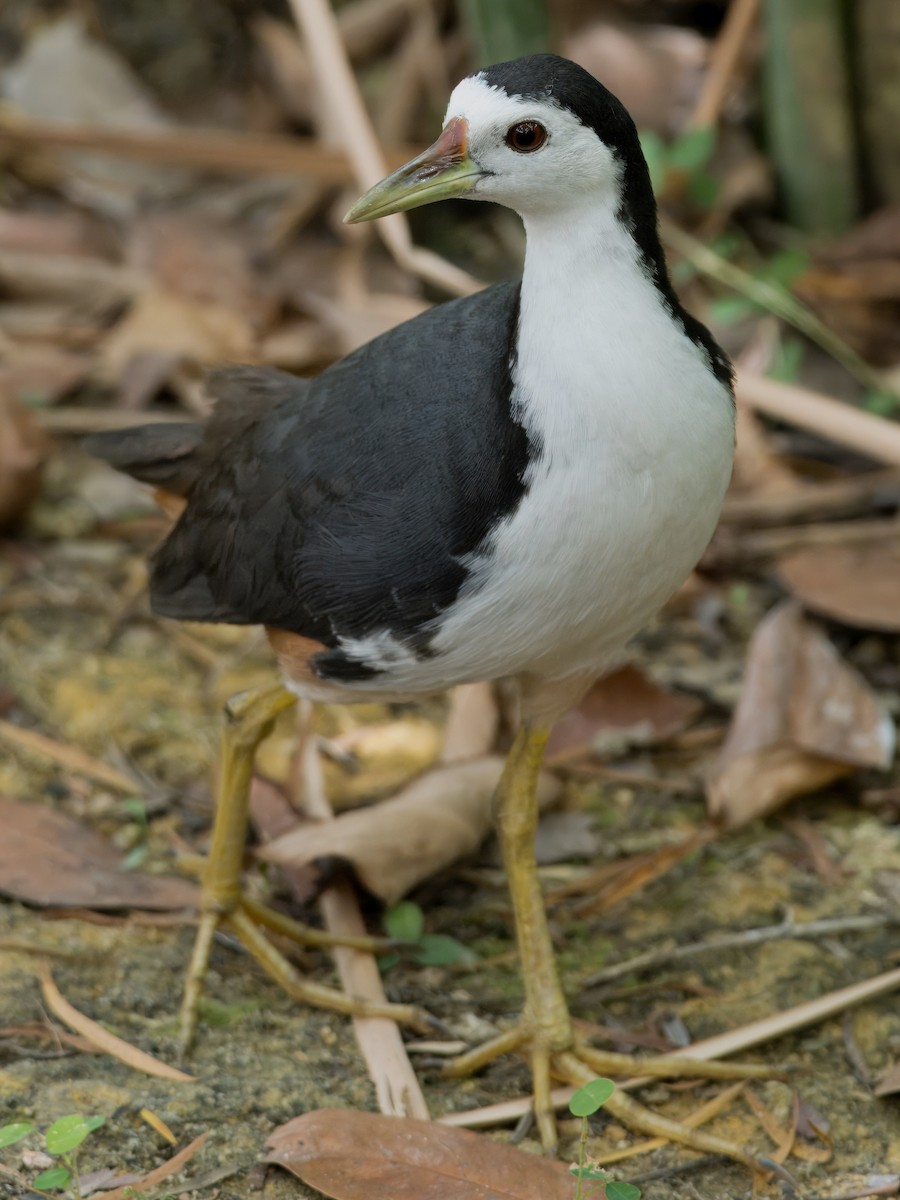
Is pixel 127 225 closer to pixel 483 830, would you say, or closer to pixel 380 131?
pixel 380 131

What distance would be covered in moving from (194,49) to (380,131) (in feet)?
2.98

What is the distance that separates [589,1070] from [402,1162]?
450 mm

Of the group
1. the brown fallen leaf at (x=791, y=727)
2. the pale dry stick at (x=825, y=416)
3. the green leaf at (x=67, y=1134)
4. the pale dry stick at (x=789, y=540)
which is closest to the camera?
the green leaf at (x=67, y=1134)

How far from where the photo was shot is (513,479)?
2439mm

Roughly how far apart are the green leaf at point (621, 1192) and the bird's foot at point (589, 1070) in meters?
0.33

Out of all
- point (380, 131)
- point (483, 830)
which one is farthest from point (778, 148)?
point (483, 830)

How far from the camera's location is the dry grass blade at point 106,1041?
278cm

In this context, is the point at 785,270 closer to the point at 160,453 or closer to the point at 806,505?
the point at 806,505

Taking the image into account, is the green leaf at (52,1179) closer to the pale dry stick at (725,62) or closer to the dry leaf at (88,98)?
the pale dry stick at (725,62)

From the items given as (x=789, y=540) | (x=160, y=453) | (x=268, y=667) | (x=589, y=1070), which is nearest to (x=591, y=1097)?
(x=589, y=1070)

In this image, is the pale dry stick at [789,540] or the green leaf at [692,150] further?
the green leaf at [692,150]

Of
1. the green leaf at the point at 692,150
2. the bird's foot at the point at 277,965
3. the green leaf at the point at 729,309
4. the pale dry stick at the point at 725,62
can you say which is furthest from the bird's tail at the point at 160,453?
the pale dry stick at the point at 725,62

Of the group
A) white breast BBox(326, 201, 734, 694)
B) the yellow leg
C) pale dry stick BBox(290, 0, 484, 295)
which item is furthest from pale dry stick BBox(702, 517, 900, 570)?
white breast BBox(326, 201, 734, 694)

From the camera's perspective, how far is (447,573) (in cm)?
251
